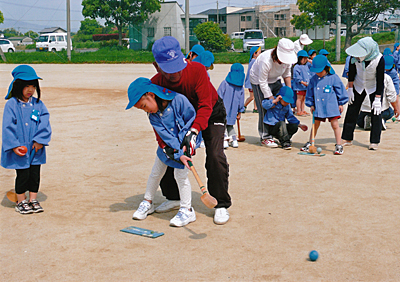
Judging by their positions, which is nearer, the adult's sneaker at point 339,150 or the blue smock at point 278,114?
the adult's sneaker at point 339,150

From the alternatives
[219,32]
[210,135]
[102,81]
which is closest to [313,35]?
[219,32]

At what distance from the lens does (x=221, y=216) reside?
4.66m

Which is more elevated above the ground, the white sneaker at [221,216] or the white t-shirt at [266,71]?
the white t-shirt at [266,71]

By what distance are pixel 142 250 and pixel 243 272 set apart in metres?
0.93

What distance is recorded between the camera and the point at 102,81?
20.2 m

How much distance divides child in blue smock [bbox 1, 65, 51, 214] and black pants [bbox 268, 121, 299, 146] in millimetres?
4475

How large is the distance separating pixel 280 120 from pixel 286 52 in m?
1.33

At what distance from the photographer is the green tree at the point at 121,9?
175ft

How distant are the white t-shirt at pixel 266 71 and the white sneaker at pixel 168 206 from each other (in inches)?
141

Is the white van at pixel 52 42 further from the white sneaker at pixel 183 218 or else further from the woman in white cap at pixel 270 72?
the white sneaker at pixel 183 218

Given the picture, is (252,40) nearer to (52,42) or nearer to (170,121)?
(52,42)

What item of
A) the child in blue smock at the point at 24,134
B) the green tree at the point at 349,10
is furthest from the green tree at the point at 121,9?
the child in blue smock at the point at 24,134

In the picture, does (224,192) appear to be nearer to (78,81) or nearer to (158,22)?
(78,81)

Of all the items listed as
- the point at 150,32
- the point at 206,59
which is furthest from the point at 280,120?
the point at 150,32
